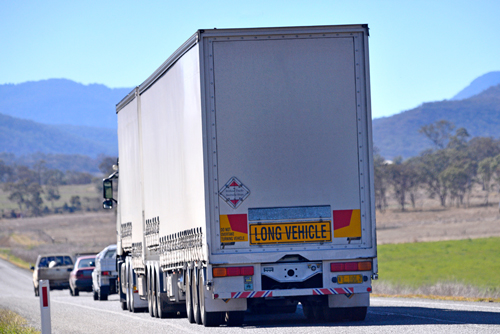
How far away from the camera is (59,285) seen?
3612 cm

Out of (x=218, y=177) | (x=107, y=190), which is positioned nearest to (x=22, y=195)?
(x=107, y=190)

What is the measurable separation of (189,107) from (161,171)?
2.65 m

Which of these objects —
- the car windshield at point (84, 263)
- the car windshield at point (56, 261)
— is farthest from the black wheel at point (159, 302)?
the car windshield at point (56, 261)

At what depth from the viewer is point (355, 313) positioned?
13461 millimetres

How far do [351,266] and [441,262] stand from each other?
127ft

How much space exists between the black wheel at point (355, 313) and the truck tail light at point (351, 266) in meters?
0.99

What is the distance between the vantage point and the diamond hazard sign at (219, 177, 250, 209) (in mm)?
12547

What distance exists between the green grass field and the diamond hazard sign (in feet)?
75.2

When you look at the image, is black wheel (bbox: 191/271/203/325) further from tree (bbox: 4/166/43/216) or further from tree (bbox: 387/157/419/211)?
tree (bbox: 4/166/43/216)

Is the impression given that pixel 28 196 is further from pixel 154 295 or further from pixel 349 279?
pixel 349 279

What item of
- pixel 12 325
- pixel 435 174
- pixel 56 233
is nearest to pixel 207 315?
pixel 12 325

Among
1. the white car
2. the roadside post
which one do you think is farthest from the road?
the white car

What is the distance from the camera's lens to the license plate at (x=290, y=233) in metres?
12.6

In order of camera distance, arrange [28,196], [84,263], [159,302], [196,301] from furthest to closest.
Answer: [28,196] → [84,263] → [159,302] → [196,301]
